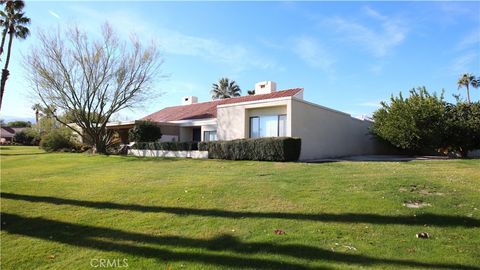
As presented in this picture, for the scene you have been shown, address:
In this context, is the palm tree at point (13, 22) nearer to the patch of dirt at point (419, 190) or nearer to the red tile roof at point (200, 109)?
the red tile roof at point (200, 109)

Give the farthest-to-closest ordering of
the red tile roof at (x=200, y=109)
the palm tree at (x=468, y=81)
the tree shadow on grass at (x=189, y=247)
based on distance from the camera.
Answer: the palm tree at (x=468, y=81), the red tile roof at (x=200, y=109), the tree shadow on grass at (x=189, y=247)

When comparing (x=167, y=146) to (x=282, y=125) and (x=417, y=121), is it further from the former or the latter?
(x=417, y=121)

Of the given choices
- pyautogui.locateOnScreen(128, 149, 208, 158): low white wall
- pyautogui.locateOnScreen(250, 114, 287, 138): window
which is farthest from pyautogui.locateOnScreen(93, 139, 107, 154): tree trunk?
pyautogui.locateOnScreen(250, 114, 287, 138): window

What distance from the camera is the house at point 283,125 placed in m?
21.7

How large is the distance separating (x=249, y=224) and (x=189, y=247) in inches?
57.5

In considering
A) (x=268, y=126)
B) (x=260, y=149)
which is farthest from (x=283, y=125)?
(x=260, y=149)

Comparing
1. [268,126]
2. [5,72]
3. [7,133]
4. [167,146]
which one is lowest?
[167,146]

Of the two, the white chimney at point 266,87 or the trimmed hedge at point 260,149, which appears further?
the white chimney at point 266,87

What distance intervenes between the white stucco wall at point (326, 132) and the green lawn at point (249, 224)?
32.6 feet

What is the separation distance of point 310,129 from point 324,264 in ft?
57.7

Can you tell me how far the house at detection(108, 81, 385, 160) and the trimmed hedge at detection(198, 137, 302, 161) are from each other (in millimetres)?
1896

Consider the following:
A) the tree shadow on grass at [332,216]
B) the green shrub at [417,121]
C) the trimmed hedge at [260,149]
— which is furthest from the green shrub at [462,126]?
the tree shadow on grass at [332,216]

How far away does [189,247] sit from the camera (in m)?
6.25

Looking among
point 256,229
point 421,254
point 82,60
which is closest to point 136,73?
point 82,60
